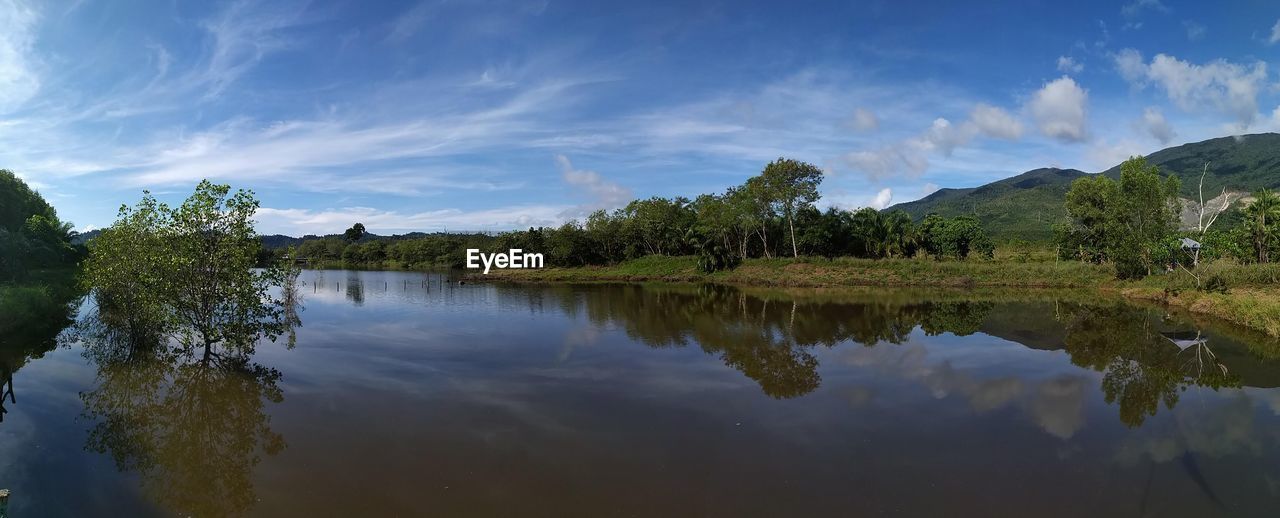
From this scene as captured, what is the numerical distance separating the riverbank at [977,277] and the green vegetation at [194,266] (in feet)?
126

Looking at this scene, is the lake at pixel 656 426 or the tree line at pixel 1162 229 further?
the tree line at pixel 1162 229

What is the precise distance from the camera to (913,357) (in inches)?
791

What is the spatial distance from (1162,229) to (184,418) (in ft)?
180

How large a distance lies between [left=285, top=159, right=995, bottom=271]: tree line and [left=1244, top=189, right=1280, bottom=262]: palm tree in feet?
82.5

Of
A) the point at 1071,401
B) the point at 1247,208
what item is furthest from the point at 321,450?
the point at 1247,208

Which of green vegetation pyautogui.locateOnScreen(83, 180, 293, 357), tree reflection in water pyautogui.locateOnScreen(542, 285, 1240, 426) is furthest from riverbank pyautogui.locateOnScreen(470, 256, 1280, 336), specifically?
green vegetation pyautogui.locateOnScreen(83, 180, 293, 357)

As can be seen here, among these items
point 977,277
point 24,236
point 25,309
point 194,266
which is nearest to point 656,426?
point 194,266

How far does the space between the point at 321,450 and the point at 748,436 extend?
334 inches

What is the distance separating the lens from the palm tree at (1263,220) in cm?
3725

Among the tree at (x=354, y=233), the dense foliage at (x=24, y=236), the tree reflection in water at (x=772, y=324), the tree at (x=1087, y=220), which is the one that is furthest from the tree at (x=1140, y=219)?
the tree at (x=354, y=233)

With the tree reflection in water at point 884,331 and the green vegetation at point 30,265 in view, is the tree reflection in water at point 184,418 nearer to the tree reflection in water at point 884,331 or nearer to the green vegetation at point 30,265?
the green vegetation at point 30,265

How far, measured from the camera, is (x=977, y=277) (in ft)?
157

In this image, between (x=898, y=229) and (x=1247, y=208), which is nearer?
(x=1247, y=208)

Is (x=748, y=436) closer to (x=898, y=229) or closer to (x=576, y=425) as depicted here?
(x=576, y=425)
